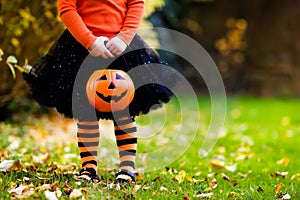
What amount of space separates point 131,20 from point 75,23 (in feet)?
0.89

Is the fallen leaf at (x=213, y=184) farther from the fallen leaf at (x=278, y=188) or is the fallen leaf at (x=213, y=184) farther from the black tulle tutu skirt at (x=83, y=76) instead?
the black tulle tutu skirt at (x=83, y=76)

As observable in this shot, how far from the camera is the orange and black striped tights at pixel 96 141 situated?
8.47 ft

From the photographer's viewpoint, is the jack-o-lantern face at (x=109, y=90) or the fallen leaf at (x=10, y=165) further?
the fallen leaf at (x=10, y=165)

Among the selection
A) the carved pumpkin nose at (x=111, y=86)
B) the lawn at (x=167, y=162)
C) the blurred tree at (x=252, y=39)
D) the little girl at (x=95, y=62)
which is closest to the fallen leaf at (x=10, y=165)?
the lawn at (x=167, y=162)

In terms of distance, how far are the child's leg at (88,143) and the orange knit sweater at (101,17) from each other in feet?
1.37

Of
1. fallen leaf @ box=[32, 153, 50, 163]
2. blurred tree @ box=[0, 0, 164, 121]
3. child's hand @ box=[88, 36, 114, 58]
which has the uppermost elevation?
blurred tree @ box=[0, 0, 164, 121]

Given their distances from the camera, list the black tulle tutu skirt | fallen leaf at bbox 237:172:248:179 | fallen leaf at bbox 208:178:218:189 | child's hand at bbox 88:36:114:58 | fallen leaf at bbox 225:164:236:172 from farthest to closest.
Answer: fallen leaf at bbox 225:164:236:172
fallen leaf at bbox 237:172:248:179
fallen leaf at bbox 208:178:218:189
the black tulle tutu skirt
child's hand at bbox 88:36:114:58

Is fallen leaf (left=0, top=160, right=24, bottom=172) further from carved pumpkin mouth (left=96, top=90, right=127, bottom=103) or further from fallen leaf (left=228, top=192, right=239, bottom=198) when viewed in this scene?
fallen leaf (left=228, top=192, right=239, bottom=198)

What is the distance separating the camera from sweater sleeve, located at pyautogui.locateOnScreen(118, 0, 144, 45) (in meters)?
2.47

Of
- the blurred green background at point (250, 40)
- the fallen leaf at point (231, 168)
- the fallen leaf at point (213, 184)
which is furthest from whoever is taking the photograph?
the blurred green background at point (250, 40)

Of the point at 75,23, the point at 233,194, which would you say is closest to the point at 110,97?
the point at 75,23

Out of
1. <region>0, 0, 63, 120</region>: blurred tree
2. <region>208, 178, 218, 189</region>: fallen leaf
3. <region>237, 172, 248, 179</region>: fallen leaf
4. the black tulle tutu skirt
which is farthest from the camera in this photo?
<region>0, 0, 63, 120</region>: blurred tree

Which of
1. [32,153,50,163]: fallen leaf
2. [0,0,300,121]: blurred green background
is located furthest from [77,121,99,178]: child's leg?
[0,0,300,121]: blurred green background

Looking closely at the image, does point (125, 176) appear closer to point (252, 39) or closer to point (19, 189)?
point (19, 189)
